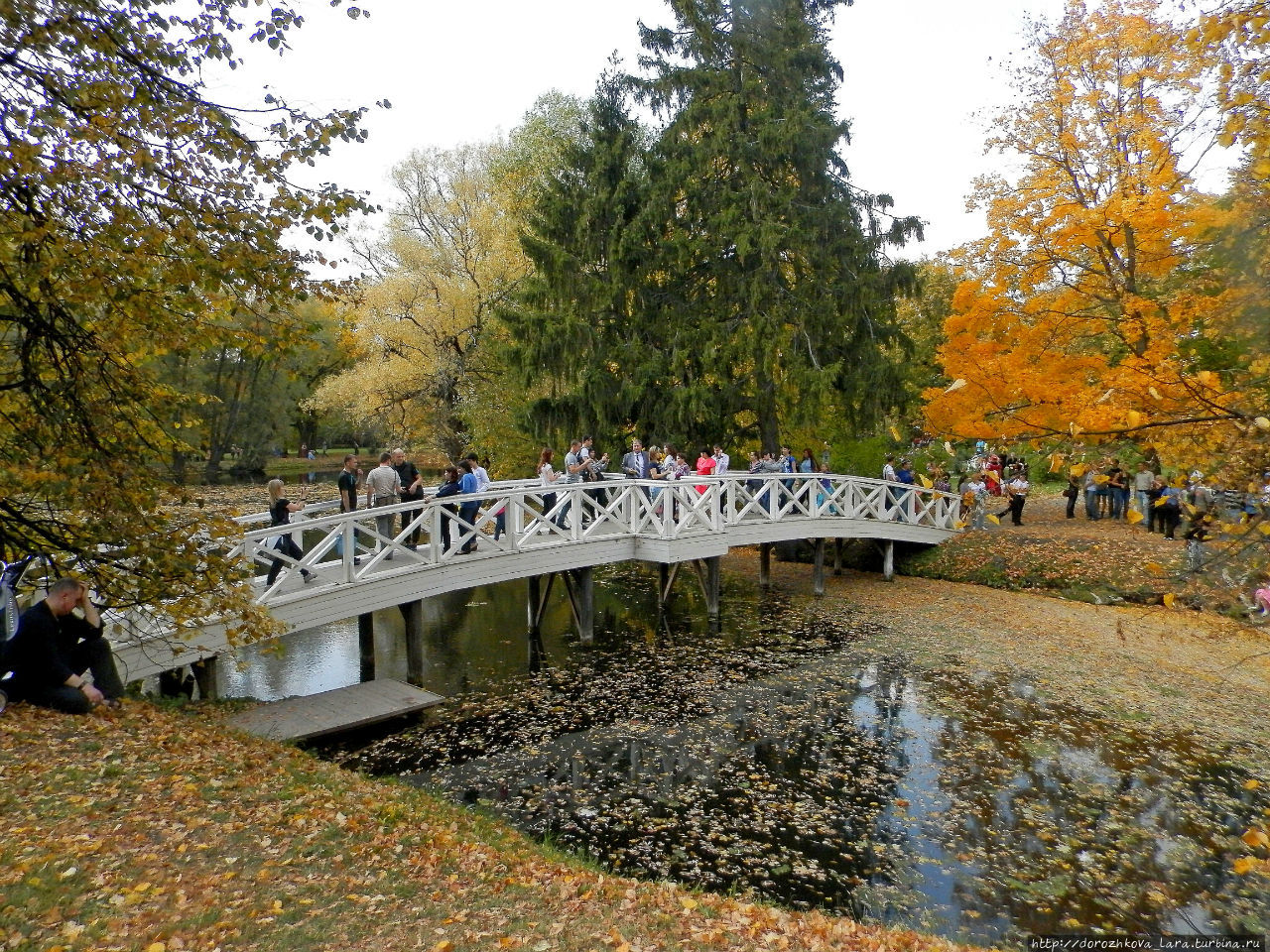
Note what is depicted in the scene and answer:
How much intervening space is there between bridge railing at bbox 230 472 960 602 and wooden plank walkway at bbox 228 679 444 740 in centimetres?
138

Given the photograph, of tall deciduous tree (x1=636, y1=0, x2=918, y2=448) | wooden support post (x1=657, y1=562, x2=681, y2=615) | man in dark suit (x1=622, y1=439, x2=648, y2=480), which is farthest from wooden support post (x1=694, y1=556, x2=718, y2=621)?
tall deciduous tree (x1=636, y1=0, x2=918, y2=448)

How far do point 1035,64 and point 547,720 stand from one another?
18.5 meters

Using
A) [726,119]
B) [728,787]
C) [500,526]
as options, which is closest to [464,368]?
[726,119]

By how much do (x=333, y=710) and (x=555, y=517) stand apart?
18.4 feet

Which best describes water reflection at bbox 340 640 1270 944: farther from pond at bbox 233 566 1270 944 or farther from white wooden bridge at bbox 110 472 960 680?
white wooden bridge at bbox 110 472 960 680

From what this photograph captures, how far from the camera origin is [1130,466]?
2092 centimetres

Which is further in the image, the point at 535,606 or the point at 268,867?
the point at 535,606

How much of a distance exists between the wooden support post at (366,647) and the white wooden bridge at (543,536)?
55mm

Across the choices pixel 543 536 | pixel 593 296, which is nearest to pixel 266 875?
pixel 543 536

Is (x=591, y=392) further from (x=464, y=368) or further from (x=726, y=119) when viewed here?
(x=464, y=368)

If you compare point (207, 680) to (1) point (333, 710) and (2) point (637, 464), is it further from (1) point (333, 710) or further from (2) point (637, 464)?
(2) point (637, 464)

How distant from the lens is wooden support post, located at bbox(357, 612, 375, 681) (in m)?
12.6

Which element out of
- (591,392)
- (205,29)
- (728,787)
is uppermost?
(205,29)

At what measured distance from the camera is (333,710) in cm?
1026
